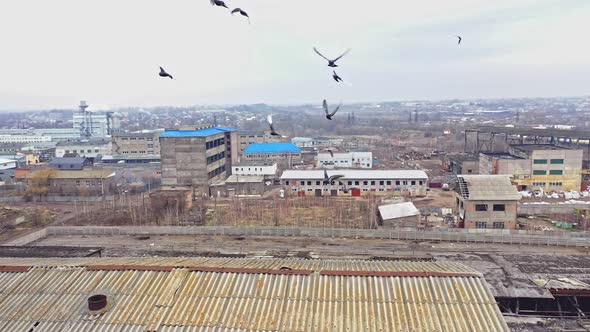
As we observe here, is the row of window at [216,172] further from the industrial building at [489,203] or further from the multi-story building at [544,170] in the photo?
the multi-story building at [544,170]

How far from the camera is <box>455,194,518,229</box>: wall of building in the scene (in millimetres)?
27656

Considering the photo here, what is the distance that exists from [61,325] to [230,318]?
3.94 metres

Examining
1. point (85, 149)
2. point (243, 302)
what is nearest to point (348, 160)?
point (85, 149)

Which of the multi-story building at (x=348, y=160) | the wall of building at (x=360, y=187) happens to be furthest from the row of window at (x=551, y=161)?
the multi-story building at (x=348, y=160)

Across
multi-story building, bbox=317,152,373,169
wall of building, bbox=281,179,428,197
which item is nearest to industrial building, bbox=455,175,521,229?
wall of building, bbox=281,179,428,197

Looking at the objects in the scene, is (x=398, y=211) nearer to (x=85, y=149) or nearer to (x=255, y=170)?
(x=255, y=170)

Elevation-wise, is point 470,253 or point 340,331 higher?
point 340,331

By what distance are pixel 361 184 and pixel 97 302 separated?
33.7 m

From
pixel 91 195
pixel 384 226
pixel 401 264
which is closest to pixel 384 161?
pixel 384 226

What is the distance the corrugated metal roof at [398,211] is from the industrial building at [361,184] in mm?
10765

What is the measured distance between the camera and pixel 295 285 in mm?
11289

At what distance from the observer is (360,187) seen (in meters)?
42.4

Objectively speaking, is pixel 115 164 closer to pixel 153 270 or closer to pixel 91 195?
pixel 91 195

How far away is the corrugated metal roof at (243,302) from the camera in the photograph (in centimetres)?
995
